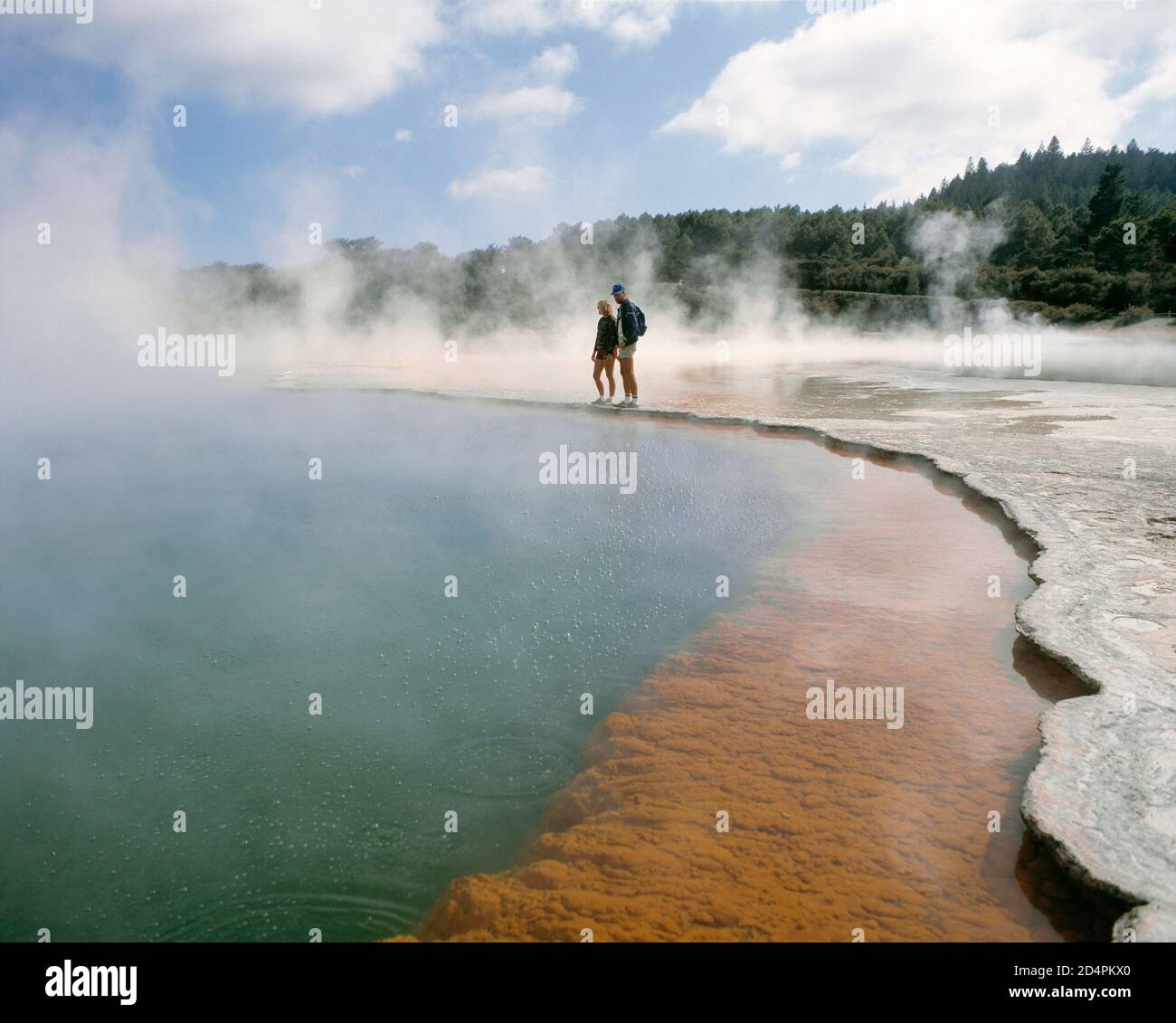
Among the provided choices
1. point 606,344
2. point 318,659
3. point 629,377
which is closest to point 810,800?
point 318,659

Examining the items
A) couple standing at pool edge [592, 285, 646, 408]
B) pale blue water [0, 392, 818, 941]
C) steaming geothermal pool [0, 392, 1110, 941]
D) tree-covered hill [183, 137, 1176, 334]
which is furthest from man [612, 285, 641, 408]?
tree-covered hill [183, 137, 1176, 334]

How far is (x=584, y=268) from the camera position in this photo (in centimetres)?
3356

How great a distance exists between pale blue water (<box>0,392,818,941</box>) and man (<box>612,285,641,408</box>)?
3.18 m

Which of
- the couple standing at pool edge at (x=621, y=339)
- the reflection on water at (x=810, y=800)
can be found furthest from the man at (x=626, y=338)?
the reflection on water at (x=810, y=800)

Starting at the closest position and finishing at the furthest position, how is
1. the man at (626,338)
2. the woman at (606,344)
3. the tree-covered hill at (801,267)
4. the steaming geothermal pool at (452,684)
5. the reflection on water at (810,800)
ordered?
the reflection on water at (810,800) < the steaming geothermal pool at (452,684) < the man at (626,338) < the woman at (606,344) < the tree-covered hill at (801,267)

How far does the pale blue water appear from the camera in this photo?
205 centimetres

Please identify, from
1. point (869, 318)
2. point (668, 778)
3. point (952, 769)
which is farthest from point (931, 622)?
point (869, 318)

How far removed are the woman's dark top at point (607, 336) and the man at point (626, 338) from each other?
5cm

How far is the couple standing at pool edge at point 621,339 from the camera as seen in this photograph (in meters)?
9.13

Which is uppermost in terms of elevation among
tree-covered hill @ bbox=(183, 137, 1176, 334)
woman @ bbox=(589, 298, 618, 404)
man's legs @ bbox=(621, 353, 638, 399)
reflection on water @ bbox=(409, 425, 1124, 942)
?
tree-covered hill @ bbox=(183, 137, 1176, 334)

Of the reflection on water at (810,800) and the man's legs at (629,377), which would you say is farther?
the man's legs at (629,377)

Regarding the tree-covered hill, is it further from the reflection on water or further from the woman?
the reflection on water

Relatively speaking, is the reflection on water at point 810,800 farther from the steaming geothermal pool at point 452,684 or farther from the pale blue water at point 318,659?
the pale blue water at point 318,659
